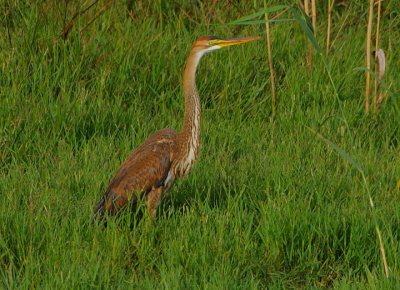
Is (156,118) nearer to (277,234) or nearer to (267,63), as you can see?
(267,63)

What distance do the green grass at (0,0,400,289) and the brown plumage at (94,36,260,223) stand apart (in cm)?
16

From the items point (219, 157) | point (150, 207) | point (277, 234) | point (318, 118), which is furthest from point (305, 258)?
point (318, 118)

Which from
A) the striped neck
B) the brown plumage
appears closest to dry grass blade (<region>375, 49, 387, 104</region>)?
the brown plumage

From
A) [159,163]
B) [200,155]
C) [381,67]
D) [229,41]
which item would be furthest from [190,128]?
[381,67]

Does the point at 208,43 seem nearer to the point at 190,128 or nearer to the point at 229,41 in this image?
the point at 229,41

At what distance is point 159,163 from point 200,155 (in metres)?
0.84

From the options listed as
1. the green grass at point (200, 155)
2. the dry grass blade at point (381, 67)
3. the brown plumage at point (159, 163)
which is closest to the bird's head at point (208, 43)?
the brown plumage at point (159, 163)

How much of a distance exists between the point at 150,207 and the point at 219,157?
983mm

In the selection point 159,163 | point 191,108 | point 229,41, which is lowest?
point 159,163

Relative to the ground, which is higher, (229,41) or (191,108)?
(229,41)

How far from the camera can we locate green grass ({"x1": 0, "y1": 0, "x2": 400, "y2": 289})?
3.66 meters

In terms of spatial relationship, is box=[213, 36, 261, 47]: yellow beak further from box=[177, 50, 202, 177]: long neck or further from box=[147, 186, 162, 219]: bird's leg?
box=[147, 186, 162, 219]: bird's leg

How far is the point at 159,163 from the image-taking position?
14.0 ft

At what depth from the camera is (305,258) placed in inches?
147
